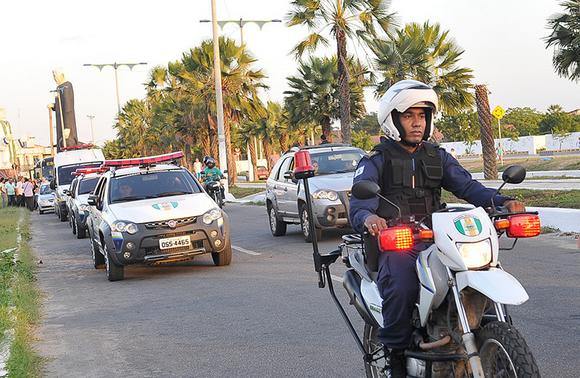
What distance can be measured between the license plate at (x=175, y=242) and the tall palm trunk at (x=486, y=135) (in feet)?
68.1

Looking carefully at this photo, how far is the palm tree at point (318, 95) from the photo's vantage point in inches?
1617

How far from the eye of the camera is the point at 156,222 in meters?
12.6

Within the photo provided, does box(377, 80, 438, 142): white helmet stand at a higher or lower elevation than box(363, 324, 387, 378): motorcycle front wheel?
higher

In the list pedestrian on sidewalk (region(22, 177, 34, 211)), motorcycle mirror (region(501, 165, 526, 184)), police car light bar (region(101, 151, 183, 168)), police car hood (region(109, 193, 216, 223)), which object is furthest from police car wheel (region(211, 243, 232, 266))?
pedestrian on sidewalk (region(22, 177, 34, 211))

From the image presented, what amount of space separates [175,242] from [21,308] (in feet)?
9.52

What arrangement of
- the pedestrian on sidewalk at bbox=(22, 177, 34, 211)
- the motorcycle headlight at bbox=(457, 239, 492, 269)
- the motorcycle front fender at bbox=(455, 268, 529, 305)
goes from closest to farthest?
the motorcycle front fender at bbox=(455, 268, 529, 305) < the motorcycle headlight at bbox=(457, 239, 492, 269) < the pedestrian on sidewalk at bbox=(22, 177, 34, 211)

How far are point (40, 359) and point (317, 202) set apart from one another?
8.36 metres

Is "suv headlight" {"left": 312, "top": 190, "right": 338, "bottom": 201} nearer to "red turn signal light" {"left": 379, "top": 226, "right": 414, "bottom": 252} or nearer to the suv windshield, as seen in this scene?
"red turn signal light" {"left": 379, "top": 226, "right": 414, "bottom": 252}

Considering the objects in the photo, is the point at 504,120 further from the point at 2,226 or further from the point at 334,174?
the point at 334,174

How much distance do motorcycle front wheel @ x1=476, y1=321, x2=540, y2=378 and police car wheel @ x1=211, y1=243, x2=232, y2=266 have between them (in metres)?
9.47

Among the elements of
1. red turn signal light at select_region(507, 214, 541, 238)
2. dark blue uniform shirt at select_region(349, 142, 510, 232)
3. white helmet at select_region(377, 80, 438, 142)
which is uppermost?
white helmet at select_region(377, 80, 438, 142)

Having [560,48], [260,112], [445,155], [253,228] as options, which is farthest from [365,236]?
[260,112]

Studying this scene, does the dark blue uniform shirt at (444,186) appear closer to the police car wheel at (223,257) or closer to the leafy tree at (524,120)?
the police car wheel at (223,257)

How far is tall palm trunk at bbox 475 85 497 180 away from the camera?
104ft
